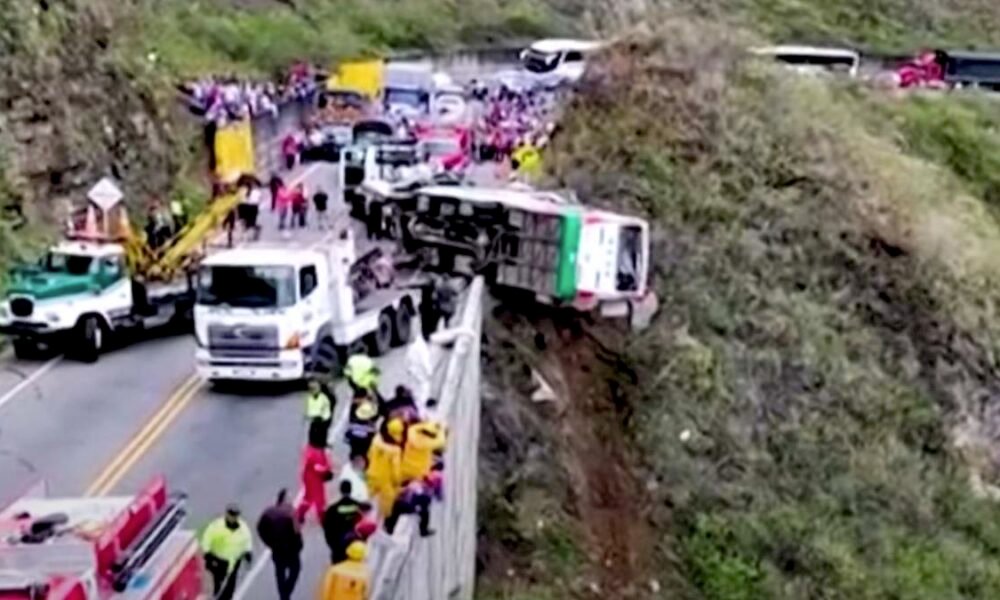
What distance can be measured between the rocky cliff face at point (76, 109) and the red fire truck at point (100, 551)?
67.5ft

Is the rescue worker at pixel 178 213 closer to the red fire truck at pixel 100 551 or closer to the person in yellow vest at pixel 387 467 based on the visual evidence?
the person in yellow vest at pixel 387 467

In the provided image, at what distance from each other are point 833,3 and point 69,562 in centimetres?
7432

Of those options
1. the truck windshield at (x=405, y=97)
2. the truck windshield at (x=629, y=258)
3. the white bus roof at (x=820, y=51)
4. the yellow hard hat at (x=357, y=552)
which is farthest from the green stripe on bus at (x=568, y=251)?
the white bus roof at (x=820, y=51)

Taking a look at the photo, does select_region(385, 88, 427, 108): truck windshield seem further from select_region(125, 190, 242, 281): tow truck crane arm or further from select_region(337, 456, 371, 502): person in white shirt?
select_region(337, 456, 371, 502): person in white shirt

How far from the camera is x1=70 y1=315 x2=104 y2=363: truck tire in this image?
31.6 m

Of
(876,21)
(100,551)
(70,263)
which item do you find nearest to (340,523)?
(100,551)

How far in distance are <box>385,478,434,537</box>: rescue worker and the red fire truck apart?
1849 millimetres

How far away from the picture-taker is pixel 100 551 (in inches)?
659

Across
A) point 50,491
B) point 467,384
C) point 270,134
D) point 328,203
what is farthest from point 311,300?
point 270,134

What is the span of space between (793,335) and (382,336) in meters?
9.09

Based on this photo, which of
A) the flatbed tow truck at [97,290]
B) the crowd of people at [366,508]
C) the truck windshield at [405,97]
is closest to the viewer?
the crowd of people at [366,508]

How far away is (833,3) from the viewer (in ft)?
286

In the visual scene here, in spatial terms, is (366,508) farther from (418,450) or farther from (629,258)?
(629,258)

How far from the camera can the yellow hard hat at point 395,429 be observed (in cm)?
Answer: 1981
